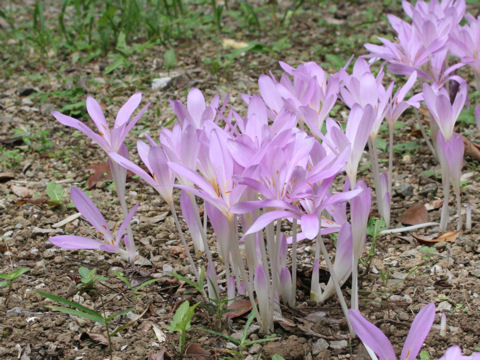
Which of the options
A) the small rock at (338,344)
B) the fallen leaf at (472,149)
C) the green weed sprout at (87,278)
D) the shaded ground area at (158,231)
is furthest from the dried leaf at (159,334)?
the fallen leaf at (472,149)

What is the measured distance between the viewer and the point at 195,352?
166 centimetres

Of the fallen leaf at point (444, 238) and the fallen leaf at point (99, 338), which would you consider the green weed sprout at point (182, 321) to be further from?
the fallen leaf at point (444, 238)

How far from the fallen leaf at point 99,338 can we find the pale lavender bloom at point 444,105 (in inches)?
49.8

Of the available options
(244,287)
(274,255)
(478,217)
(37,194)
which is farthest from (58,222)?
(478,217)

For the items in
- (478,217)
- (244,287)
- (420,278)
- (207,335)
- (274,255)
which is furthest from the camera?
(478,217)

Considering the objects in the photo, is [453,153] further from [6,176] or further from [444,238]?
[6,176]

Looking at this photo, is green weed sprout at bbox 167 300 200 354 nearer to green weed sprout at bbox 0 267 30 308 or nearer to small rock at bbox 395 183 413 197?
green weed sprout at bbox 0 267 30 308

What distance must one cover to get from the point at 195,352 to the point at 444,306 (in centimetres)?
78

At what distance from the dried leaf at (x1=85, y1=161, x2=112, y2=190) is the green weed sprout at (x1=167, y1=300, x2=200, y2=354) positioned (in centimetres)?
135

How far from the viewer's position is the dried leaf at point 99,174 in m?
2.85

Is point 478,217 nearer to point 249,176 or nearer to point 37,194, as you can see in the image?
point 249,176

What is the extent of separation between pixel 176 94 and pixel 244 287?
209 cm

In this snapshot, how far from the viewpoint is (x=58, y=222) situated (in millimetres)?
2514

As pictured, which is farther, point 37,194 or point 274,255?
point 37,194
